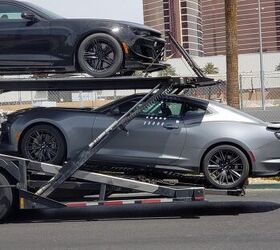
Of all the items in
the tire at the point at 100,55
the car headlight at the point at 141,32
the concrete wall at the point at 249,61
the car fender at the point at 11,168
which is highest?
the concrete wall at the point at 249,61

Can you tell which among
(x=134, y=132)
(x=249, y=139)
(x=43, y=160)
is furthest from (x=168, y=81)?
(x=43, y=160)

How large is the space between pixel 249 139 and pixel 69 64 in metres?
2.91

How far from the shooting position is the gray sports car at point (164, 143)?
27.6 ft

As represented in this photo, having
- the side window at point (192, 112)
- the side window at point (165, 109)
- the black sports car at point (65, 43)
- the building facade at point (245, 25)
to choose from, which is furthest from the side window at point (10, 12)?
the building facade at point (245, 25)

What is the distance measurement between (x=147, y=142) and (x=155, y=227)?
1.29 meters

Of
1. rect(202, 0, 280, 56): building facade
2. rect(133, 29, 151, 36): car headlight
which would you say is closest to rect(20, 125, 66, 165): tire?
rect(133, 29, 151, 36): car headlight

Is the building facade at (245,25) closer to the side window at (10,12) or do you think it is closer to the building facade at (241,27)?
the building facade at (241,27)

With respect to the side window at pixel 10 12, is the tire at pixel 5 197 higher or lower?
lower

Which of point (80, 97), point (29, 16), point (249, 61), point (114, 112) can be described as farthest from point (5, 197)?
point (249, 61)

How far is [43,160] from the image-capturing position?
27.5 feet

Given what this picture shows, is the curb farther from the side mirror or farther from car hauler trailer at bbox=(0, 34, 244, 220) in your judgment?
the side mirror

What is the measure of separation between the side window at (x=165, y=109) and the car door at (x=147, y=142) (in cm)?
12

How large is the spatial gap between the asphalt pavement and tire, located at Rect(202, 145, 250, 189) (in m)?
0.56

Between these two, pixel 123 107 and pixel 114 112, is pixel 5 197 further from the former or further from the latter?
pixel 123 107
